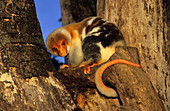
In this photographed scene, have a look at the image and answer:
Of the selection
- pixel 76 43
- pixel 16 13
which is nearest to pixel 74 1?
pixel 76 43

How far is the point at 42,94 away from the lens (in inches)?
112

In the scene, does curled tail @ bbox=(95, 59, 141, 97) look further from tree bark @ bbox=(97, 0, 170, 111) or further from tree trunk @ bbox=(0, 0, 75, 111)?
tree bark @ bbox=(97, 0, 170, 111)

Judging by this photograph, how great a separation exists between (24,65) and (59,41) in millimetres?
1340

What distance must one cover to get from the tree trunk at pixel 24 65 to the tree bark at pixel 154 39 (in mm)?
1807

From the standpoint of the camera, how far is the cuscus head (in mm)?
4055

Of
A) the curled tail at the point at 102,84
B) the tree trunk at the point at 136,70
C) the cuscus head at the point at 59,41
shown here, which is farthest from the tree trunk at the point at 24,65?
the cuscus head at the point at 59,41

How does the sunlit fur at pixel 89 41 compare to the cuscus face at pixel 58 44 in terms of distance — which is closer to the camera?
the sunlit fur at pixel 89 41

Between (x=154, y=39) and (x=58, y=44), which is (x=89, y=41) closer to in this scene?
(x=58, y=44)

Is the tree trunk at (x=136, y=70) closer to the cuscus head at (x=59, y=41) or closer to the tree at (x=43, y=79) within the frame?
the tree at (x=43, y=79)

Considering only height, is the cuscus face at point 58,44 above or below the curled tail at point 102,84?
above

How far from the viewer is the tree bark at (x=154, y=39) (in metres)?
4.14

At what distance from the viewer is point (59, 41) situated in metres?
4.09

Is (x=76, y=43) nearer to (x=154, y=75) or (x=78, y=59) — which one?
(x=78, y=59)

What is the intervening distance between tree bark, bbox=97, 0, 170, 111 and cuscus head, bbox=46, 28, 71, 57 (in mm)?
1103
